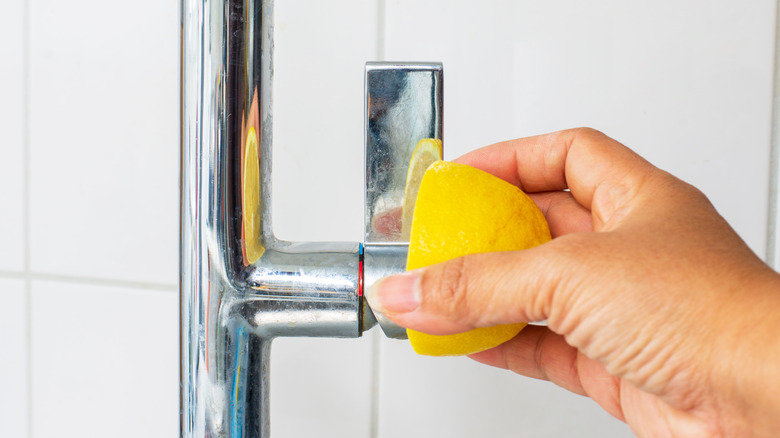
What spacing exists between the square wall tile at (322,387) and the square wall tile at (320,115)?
83mm

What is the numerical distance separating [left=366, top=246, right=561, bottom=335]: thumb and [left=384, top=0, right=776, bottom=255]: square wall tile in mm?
194

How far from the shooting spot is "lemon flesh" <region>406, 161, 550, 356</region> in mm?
230

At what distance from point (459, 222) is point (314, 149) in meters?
0.21

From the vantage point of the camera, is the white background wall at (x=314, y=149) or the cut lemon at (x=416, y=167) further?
the white background wall at (x=314, y=149)

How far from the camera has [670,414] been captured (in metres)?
0.26
